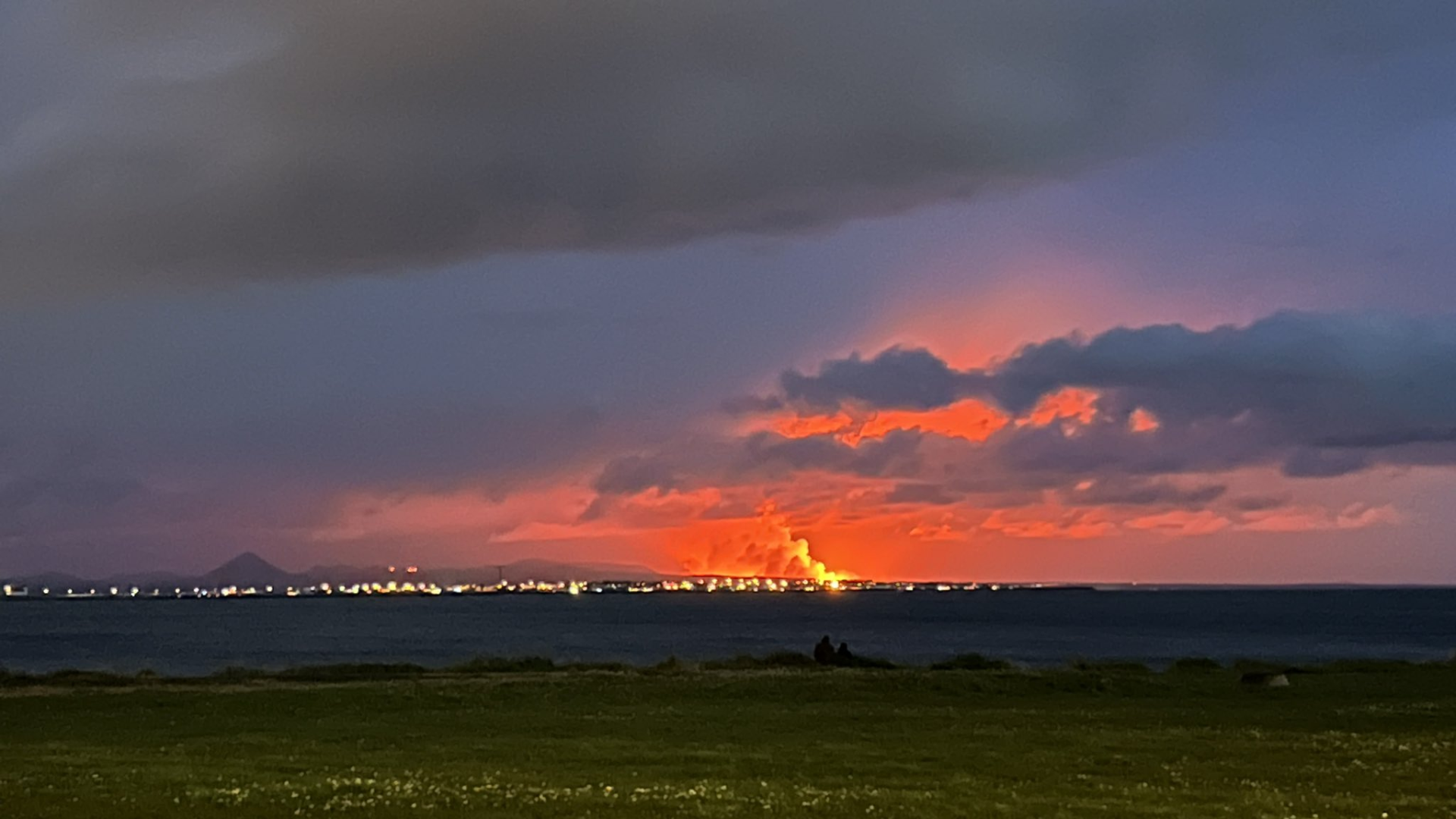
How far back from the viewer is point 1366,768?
75.2ft

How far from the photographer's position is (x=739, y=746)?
27312 millimetres

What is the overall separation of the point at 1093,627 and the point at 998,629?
51.3 feet

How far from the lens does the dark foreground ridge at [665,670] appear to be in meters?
46.9

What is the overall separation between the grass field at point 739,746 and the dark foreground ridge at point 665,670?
3.14 feet

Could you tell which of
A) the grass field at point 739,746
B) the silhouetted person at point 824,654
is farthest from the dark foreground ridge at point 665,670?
→ the grass field at point 739,746

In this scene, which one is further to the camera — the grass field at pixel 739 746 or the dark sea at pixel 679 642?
the dark sea at pixel 679 642

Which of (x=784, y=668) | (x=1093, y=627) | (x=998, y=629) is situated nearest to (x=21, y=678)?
(x=784, y=668)

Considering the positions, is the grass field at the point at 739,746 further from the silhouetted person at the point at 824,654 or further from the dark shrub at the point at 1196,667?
the silhouetted person at the point at 824,654

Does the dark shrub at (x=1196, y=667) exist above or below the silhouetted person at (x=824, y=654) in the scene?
below

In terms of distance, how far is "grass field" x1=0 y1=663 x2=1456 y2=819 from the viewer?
1941cm

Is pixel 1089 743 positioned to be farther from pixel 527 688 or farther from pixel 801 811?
pixel 527 688

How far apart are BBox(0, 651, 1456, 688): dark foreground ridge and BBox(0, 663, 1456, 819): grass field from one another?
0.96m

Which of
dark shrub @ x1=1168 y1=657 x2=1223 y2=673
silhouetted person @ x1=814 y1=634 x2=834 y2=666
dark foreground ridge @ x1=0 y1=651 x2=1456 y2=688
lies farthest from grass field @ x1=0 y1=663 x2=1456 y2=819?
silhouetted person @ x1=814 y1=634 x2=834 y2=666

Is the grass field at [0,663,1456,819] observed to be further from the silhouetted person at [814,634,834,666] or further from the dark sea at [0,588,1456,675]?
the dark sea at [0,588,1456,675]
